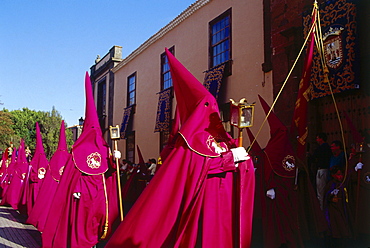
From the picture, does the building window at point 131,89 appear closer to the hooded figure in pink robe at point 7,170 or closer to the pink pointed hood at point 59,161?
the hooded figure in pink robe at point 7,170

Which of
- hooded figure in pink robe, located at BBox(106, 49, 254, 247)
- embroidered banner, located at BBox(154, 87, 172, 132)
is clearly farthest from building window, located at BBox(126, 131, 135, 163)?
hooded figure in pink robe, located at BBox(106, 49, 254, 247)

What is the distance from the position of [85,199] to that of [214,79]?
21.6ft

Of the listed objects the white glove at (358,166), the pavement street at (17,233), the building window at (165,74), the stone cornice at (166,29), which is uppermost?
the stone cornice at (166,29)

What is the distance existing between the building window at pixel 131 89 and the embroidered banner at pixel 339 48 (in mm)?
12537

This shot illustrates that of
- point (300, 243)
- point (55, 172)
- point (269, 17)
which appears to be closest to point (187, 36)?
point (269, 17)

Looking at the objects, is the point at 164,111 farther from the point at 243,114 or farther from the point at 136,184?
the point at 243,114

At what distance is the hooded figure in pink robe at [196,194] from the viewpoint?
356cm

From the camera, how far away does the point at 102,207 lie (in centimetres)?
639

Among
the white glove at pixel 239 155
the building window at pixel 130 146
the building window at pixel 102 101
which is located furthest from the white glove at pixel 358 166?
the building window at pixel 102 101

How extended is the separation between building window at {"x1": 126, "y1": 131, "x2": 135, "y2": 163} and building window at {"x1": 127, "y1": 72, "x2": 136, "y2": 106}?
1.74 meters

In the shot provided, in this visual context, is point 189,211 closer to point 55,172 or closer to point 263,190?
point 263,190

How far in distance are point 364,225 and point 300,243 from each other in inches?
53.7

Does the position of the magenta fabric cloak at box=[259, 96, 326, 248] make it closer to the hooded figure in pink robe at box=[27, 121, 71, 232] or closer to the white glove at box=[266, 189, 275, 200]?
the white glove at box=[266, 189, 275, 200]

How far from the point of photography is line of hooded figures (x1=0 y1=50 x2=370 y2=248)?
362 cm
